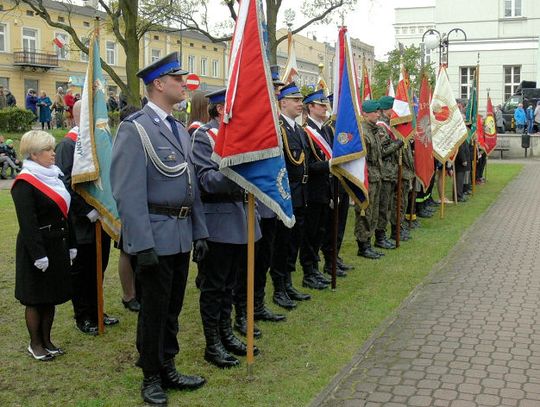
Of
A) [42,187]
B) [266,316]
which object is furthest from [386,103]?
[42,187]

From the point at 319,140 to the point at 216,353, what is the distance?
324cm

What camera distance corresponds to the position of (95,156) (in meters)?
5.73

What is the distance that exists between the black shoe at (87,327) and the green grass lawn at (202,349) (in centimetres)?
6

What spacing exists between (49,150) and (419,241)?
6.81 meters

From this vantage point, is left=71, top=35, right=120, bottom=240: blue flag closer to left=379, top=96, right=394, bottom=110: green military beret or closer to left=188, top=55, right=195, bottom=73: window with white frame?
left=379, top=96, right=394, bottom=110: green military beret

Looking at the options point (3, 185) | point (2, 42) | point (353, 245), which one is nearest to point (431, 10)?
point (2, 42)

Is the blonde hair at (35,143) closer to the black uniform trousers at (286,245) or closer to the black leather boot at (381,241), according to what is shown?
the black uniform trousers at (286,245)

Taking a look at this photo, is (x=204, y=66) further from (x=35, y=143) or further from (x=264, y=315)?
(x=35, y=143)

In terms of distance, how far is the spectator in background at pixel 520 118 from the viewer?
31.8m

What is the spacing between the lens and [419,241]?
10.5 m

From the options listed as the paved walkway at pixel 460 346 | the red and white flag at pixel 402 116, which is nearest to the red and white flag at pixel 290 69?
the red and white flag at pixel 402 116

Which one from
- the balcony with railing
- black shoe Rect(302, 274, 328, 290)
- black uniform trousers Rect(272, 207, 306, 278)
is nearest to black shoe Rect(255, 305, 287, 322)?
black uniform trousers Rect(272, 207, 306, 278)

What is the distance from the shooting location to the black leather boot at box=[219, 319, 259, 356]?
5.42 meters

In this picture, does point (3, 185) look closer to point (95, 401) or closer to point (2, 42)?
point (95, 401)
